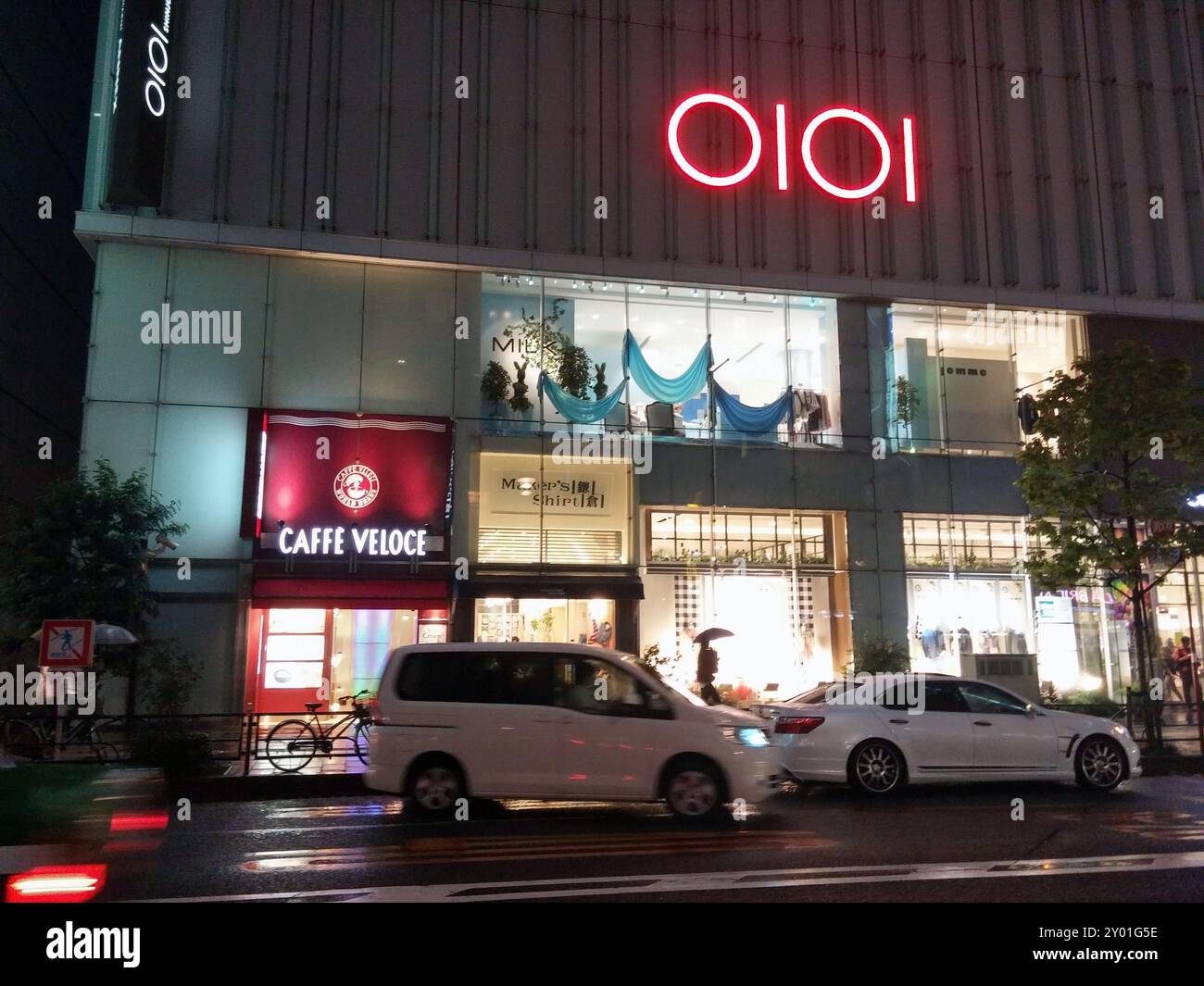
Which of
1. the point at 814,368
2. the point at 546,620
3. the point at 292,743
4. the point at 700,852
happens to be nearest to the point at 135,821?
the point at 700,852

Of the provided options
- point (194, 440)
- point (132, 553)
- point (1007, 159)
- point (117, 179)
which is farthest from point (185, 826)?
point (1007, 159)

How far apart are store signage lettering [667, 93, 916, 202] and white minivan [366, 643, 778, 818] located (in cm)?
1514

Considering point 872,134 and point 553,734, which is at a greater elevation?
point 872,134

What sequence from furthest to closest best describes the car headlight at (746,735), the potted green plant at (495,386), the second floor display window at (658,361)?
the second floor display window at (658,361) → the potted green plant at (495,386) → the car headlight at (746,735)

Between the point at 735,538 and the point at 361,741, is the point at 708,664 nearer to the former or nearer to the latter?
the point at 735,538

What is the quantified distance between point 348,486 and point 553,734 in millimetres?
10861

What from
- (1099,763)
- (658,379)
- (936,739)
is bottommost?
(1099,763)

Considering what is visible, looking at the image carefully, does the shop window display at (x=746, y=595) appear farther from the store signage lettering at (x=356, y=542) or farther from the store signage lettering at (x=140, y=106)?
the store signage lettering at (x=140, y=106)

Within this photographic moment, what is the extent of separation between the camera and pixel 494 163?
21.4 meters

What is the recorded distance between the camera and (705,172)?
73.2 feet

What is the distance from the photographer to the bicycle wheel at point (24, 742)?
13680 mm

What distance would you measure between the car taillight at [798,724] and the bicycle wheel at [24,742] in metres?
10.8

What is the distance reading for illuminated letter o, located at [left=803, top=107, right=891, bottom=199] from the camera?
2286 cm

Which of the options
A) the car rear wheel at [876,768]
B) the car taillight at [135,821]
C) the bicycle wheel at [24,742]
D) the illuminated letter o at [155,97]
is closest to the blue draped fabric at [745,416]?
the car rear wheel at [876,768]
